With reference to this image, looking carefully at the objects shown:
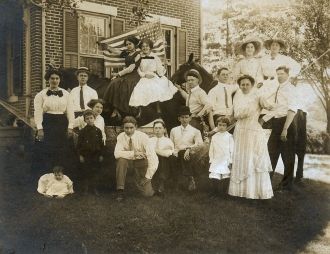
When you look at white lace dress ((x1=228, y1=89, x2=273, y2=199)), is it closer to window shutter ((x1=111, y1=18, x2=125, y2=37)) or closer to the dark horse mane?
the dark horse mane

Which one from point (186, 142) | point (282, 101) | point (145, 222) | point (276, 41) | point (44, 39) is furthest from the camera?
point (44, 39)

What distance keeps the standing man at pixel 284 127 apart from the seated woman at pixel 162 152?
4.84 feet

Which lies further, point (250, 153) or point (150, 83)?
point (150, 83)

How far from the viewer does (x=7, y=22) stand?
676cm

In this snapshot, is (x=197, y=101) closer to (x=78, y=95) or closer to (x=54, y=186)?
(x=78, y=95)

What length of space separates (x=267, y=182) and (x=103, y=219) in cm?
231

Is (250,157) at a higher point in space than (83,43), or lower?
lower

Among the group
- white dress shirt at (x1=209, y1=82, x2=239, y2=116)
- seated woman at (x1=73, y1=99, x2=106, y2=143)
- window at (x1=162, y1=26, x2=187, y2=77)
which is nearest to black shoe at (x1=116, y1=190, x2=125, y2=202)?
seated woman at (x1=73, y1=99, x2=106, y2=143)

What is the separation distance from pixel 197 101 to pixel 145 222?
2.11m

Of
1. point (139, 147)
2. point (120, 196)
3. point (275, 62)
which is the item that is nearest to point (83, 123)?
point (139, 147)

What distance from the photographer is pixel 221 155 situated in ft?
20.4

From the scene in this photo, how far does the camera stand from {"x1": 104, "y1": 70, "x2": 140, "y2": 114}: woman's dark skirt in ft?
22.1

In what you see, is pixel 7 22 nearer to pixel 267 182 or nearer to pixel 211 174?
pixel 211 174

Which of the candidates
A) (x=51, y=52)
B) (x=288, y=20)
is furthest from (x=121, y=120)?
(x=288, y=20)
